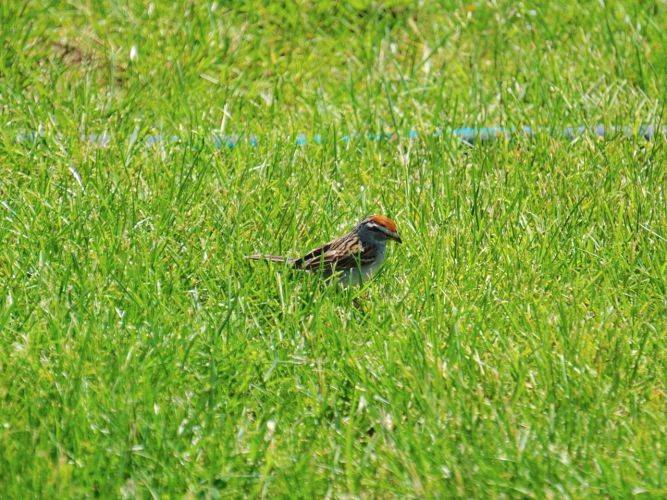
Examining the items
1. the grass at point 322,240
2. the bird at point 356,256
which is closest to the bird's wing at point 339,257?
the bird at point 356,256

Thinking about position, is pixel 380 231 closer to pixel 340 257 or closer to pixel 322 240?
pixel 340 257

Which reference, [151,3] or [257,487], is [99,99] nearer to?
[151,3]

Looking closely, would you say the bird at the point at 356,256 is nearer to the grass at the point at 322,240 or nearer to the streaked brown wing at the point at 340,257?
the streaked brown wing at the point at 340,257

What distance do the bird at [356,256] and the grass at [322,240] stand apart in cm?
10

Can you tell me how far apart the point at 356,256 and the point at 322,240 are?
63 cm

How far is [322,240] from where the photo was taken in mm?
6570

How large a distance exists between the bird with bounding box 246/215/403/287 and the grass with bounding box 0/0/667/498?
10 cm

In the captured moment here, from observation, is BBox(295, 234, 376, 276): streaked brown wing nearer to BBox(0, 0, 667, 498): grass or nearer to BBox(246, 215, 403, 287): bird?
BBox(246, 215, 403, 287): bird

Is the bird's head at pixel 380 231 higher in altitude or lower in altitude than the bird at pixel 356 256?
higher

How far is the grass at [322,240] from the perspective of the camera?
4.57 metres

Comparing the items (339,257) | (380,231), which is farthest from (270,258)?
(380,231)

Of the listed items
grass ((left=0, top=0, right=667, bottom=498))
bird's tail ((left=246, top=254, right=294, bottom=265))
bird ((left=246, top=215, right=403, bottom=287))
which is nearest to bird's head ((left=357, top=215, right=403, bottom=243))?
bird ((left=246, top=215, right=403, bottom=287))

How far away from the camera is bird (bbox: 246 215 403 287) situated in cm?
600

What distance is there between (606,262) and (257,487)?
8.31ft
